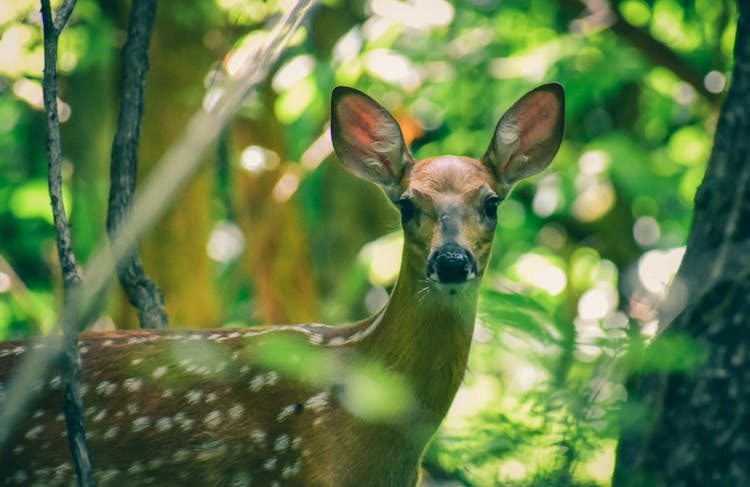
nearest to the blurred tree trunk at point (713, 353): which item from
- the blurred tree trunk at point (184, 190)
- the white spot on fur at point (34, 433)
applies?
the white spot on fur at point (34, 433)

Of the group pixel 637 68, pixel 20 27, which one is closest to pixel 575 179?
pixel 637 68

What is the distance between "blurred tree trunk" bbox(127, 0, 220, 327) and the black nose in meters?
3.34

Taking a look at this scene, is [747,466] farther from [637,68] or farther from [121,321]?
[121,321]

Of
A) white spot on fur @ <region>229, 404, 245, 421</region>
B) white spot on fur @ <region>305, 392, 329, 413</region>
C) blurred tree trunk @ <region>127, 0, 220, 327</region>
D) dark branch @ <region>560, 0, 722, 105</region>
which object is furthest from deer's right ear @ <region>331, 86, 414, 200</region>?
dark branch @ <region>560, 0, 722, 105</region>

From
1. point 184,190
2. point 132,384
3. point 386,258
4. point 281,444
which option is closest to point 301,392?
point 281,444

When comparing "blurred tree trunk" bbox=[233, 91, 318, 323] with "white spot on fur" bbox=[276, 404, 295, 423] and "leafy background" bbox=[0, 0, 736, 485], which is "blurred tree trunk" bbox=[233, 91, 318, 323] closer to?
"leafy background" bbox=[0, 0, 736, 485]

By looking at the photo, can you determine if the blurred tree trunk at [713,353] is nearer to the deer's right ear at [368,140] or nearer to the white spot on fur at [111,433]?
the deer's right ear at [368,140]

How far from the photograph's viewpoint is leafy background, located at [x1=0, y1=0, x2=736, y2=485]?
6215 millimetres

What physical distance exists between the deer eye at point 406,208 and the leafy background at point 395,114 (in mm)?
553

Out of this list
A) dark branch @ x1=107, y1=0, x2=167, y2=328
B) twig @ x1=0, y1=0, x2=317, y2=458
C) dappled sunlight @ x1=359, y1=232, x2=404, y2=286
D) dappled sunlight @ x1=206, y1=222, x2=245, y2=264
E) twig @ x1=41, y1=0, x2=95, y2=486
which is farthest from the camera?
dappled sunlight @ x1=206, y1=222, x2=245, y2=264

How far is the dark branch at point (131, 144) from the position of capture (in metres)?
3.88

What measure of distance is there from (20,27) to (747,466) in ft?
13.9

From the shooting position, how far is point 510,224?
7.90m

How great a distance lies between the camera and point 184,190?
659 cm
